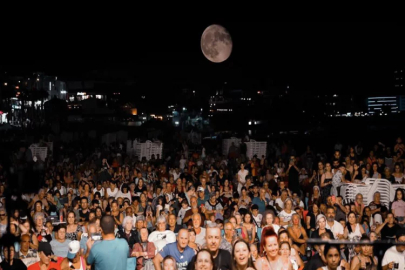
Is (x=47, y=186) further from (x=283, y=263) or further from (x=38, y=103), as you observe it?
(x=38, y=103)

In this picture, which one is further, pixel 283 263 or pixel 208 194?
pixel 208 194

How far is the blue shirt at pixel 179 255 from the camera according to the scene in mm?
5391

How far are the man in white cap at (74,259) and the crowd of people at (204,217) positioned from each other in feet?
0.04

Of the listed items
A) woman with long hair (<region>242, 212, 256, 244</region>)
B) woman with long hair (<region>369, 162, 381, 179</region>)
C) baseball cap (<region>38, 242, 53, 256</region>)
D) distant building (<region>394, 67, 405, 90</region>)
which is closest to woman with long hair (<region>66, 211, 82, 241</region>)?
baseball cap (<region>38, 242, 53, 256</region>)

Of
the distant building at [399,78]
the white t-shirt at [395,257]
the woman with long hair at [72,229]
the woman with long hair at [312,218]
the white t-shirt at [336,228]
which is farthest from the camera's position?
the distant building at [399,78]

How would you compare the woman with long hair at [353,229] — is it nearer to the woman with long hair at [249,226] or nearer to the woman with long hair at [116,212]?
the woman with long hair at [249,226]

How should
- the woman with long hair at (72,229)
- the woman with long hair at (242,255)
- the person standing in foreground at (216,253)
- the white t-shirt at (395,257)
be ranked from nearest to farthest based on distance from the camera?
the woman with long hair at (242,255), the person standing in foreground at (216,253), the white t-shirt at (395,257), the woman with long hair at (72,229)

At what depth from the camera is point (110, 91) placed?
74500 mm

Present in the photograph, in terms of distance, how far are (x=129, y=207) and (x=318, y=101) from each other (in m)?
58.1

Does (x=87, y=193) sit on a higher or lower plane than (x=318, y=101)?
lower

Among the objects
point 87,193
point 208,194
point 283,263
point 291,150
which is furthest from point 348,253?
point 291,150

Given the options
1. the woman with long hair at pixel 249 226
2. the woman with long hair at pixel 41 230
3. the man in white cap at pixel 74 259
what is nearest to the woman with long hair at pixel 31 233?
the woman with long hair at pixel 41 230

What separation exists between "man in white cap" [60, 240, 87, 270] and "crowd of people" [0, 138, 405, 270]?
0.01m

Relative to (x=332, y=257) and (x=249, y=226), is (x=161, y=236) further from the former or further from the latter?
(x=332, y=257)
